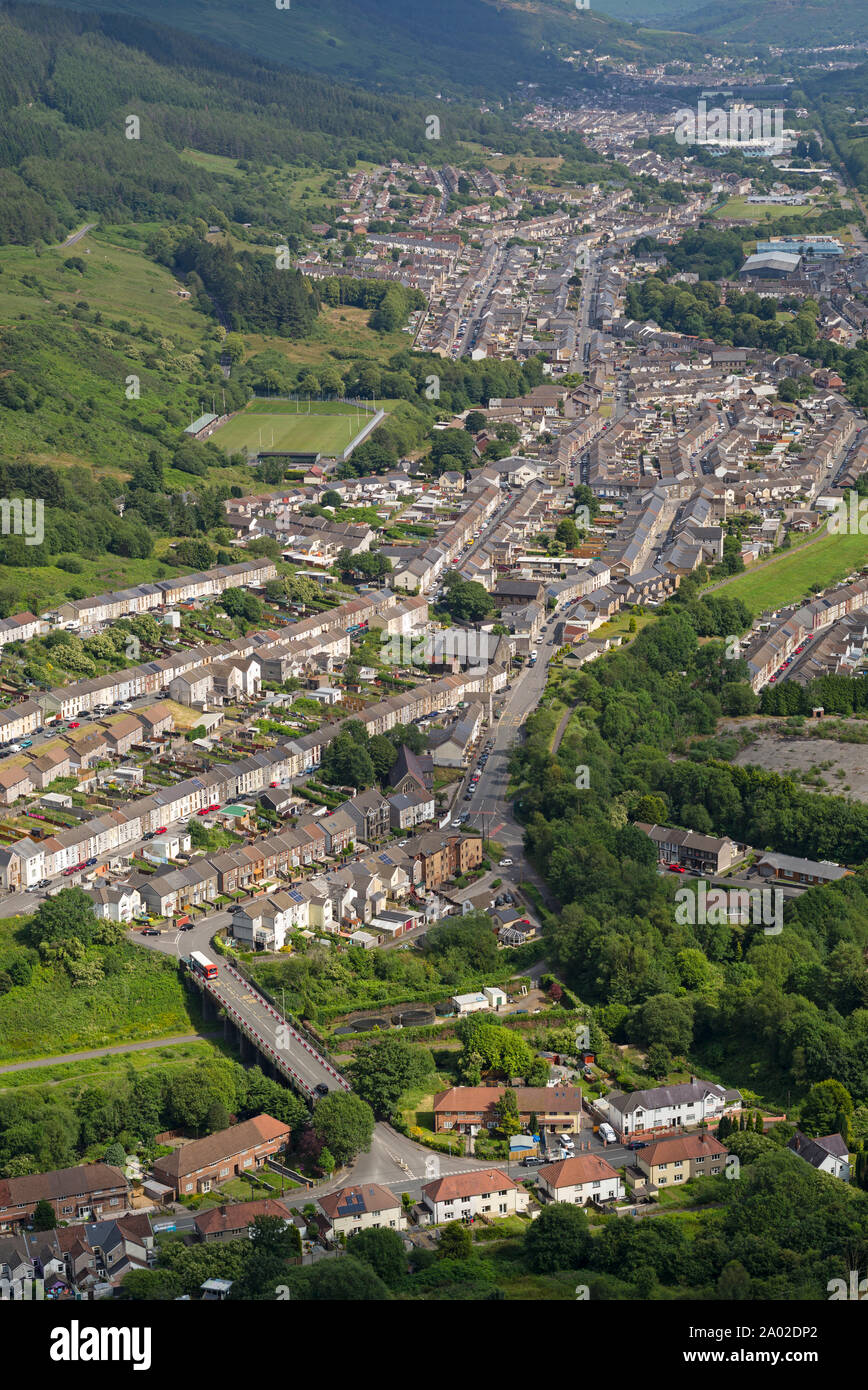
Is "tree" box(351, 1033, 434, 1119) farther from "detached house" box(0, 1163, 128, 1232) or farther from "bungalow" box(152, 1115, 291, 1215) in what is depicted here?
"detached house" box(0, 1163, 128, 1232)

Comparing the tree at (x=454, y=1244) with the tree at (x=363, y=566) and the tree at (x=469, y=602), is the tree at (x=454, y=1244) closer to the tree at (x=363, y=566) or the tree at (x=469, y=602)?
the tree at (x=469, y=602)

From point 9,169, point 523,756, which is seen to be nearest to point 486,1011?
point 523,756

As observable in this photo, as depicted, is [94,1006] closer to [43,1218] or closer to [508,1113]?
[43,1218]

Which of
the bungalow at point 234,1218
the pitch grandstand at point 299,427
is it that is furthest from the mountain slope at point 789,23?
the bungalow at point 234,1218

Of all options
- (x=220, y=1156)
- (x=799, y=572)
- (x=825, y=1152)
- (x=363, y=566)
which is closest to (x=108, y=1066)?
(x=220, y=1156)

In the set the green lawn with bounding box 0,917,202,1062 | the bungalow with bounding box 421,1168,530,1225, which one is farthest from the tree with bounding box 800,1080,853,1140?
the green lawn with bounding box 0,917,202,1062

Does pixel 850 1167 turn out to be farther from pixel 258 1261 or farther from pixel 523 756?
pixel 523 756
